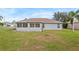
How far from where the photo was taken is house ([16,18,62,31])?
5.22 metres

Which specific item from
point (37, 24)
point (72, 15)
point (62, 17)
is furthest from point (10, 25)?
point (72, 15)

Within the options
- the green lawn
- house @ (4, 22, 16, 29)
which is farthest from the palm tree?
house @ (4, 22, 16, 29)

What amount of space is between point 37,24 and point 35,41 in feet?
0.82

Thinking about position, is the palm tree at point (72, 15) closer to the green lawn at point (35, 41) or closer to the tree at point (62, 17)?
the tree at point (62, 17)

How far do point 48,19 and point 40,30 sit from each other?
200 mm

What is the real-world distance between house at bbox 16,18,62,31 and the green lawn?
0.07m

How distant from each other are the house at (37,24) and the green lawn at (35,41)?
0.07 metres

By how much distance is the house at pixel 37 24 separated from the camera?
522cm

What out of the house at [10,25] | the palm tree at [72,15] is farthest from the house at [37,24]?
the palm tree at [72,15]

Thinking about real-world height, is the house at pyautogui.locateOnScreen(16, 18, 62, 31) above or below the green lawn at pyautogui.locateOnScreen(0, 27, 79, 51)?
above

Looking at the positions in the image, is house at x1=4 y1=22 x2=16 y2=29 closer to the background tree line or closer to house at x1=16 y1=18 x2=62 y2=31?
house at x1=16 y1=18 x2=62 y2=31
